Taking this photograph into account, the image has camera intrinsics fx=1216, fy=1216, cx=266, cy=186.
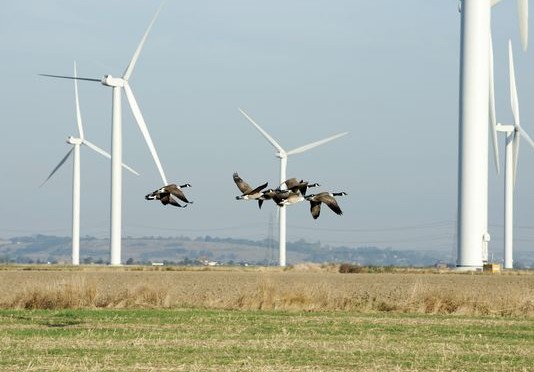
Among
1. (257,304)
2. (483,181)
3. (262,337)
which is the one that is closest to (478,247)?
(483,181)

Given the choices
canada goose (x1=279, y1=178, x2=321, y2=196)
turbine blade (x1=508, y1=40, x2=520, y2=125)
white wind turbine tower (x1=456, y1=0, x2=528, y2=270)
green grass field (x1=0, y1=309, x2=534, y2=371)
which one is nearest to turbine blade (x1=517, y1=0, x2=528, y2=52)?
white wind turbine tower (x1=456, y1=0, x2=528, y2=270)

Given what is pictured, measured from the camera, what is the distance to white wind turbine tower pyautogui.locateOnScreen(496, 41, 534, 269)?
103 meters

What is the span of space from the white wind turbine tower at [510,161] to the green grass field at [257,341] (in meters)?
61.6

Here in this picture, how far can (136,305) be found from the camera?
153 feet

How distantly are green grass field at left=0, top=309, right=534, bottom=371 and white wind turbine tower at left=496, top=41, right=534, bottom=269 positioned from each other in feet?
202

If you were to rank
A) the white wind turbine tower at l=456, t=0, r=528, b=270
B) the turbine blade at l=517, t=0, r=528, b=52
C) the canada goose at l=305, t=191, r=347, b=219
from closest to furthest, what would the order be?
the canada goose at l=305, t=191, r=347, b=219 < the turbine blade at l=517, t=0, r=528, b=52 < the white wind turbine tower at l=456, t=0, r=528, b=270

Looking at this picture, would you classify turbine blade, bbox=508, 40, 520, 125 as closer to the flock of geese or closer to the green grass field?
the green grass field

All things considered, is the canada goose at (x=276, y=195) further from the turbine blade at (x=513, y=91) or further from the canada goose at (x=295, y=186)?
the turbine blade at (x=513, y=91)

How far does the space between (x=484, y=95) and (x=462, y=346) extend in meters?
55.2

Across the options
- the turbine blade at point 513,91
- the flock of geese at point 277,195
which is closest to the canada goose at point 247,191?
the flock of geese at point 277,195

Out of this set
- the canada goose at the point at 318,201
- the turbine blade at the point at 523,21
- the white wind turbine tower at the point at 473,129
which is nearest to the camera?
the canada goose at the point at 318,201

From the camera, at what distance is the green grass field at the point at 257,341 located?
2672cm

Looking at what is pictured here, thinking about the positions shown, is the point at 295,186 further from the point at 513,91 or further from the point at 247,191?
the point at 513,91

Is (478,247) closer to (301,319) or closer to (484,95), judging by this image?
(484,95)
